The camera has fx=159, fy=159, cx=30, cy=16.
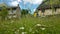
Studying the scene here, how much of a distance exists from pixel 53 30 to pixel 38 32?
12.2 inches

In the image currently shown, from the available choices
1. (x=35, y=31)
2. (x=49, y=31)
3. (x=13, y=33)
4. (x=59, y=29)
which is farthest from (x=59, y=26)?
(x=13, y=33)

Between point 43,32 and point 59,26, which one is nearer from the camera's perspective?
point 43,32

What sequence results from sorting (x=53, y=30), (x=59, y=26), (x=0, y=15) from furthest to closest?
(x=0, y=15) → (x=59, y=26) → (x=53, y=30)

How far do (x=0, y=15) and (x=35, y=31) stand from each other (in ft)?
9.46

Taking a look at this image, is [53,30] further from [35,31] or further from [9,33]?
[9,33]

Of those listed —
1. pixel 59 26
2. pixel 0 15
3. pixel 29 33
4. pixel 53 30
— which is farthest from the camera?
pixel 0 15

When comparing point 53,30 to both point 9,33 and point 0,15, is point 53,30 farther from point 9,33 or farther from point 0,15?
point 0,15

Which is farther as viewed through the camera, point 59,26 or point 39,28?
point 59,26

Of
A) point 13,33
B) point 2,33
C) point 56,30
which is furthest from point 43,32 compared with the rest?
point 2,33

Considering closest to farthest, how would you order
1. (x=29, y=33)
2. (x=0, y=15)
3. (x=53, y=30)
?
1. (x=29, y=33)
2. (x=53, y=30)
3. (x=0, y=15)

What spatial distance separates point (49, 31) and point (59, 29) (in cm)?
23

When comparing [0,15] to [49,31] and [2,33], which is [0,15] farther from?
[49,31]

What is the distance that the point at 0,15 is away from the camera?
5.41 meters

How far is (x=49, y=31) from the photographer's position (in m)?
2.79
